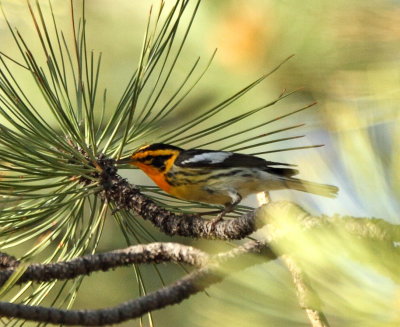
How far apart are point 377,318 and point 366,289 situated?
0.03 m

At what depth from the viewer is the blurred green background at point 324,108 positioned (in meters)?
0.78

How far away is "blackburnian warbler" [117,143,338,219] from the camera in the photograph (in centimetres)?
219

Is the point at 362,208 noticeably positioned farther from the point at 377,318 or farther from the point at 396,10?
the point at 396,10

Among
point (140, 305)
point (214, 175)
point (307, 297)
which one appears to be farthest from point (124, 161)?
point (307, 297)

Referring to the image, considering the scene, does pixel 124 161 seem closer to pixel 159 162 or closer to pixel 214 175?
pixel 159 162

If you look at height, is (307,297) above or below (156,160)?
below

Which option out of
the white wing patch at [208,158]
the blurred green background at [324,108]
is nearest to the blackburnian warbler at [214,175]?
the white wing patch at [208,158]

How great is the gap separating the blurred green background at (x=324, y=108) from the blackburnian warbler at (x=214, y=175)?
6.9 inches

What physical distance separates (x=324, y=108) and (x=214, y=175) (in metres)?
0.94

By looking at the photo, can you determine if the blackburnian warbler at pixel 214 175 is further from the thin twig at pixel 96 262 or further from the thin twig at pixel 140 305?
the thin twig at pixel 140 305

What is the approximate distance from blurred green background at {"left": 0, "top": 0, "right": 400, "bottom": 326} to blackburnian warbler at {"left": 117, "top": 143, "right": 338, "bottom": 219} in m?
0.18

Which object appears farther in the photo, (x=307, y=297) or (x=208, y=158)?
(x=208, y=158)

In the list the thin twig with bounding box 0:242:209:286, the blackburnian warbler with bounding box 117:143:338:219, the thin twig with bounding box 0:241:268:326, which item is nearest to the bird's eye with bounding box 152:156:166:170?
the blackburnian warbler with bounding box 117:143:338:219

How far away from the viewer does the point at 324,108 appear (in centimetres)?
136
